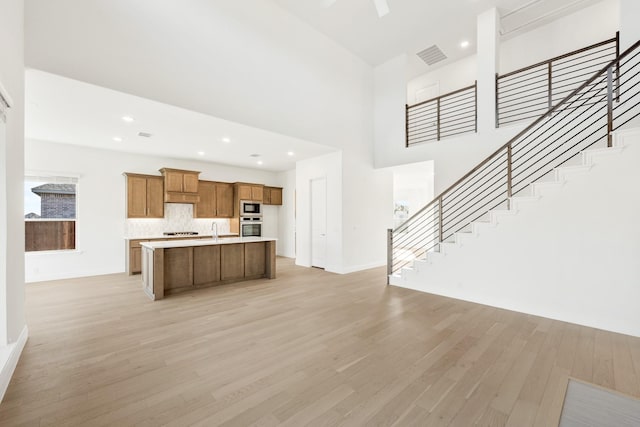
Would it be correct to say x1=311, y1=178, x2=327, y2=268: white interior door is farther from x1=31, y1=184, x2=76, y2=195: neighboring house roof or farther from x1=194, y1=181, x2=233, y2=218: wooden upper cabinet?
x1=31, y1=184, x2=76, y2=195: neighboring house roof

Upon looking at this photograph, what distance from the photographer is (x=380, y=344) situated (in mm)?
2895

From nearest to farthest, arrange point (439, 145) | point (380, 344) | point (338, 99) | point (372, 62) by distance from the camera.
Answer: point (380, 344)
point (439, 145)
point (338, 99)
point (372, 62)

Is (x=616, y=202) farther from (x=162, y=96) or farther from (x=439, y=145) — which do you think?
(x=162, y=96)

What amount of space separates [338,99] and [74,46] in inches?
189

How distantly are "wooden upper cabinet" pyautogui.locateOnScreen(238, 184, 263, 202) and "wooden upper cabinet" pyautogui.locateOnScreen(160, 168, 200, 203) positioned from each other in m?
1.36

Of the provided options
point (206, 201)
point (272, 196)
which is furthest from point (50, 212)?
point (272, 196)

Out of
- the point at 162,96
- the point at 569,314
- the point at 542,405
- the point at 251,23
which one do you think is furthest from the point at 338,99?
the point at 542,405

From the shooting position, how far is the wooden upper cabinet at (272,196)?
9.53 metres

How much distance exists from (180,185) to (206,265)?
10.4 feet

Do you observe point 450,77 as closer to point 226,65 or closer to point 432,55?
point 432,55

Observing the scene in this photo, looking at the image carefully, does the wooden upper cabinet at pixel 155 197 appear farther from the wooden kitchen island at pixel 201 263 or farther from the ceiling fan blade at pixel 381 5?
the ceiling fan blade at pixel 381 5

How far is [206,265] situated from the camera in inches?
210

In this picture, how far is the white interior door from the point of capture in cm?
720

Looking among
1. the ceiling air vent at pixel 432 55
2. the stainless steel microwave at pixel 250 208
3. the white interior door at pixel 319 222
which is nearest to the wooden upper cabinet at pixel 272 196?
the stainless steel microwave at pixel 250 208
